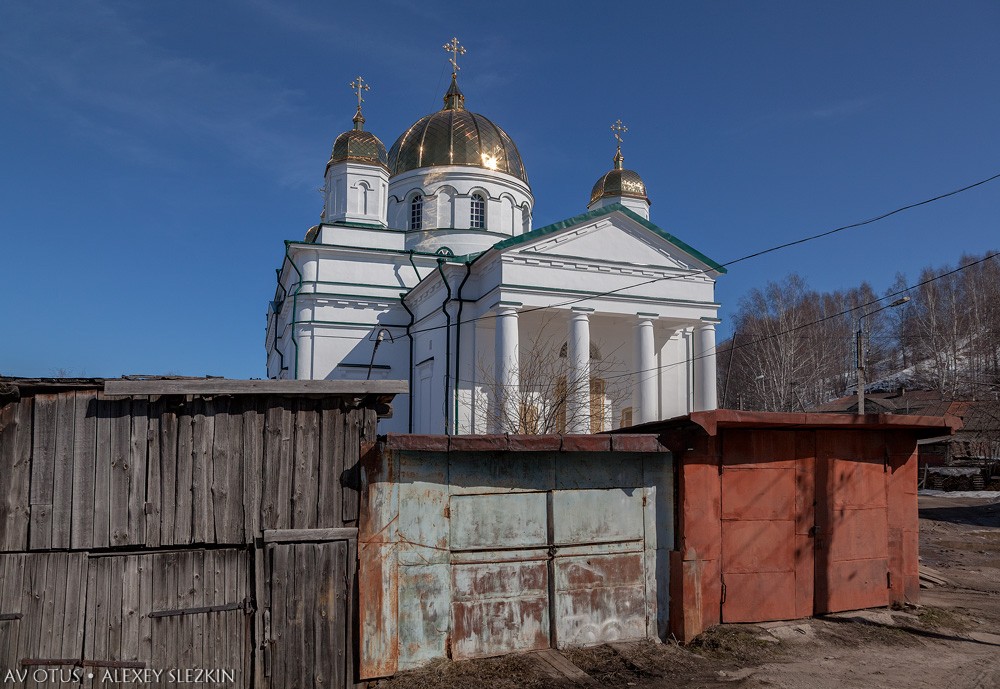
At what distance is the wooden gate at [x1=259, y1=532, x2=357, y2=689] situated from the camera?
6.62 meters

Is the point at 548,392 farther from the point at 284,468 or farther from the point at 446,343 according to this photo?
the point at 284,468

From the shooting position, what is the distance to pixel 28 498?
6.25m

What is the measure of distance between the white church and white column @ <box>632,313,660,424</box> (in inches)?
1.5

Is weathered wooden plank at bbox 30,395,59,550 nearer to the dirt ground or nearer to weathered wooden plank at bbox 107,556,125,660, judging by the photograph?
weathered wooden plank at bbox 107,556,125,660

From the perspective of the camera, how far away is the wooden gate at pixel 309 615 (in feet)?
21.7

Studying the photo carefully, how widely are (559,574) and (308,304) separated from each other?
17544mm

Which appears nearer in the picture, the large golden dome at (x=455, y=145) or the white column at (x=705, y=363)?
the white column at (x=705, y=363)

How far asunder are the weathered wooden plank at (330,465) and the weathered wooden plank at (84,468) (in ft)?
6.10

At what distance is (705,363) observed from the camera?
21125mm

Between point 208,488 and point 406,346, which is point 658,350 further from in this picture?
point 208,488

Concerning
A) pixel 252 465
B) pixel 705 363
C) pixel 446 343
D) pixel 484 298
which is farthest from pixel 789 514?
pixel 446 343

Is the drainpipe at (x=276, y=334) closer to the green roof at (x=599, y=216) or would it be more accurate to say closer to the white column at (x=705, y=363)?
the green roof at (x=599, y=216)

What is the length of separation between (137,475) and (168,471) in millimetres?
244

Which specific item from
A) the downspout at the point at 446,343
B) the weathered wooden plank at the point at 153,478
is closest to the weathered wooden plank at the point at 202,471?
the weathered wooden plank at the point at 153,478
